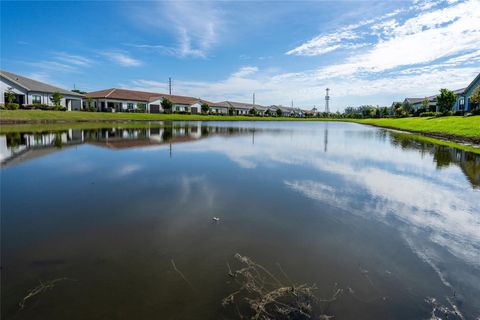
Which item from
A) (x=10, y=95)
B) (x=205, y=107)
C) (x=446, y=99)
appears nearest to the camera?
(x=10, y=95)

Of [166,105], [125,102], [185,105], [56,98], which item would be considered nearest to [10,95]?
[56,98]

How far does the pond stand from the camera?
3.33 metres

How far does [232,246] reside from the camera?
15.2 feet

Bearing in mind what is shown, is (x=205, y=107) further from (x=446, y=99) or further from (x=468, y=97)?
(x=468, y=97)

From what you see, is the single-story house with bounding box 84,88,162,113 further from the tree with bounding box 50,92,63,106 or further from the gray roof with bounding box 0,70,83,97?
the tree with bounding box 50,92,63,106

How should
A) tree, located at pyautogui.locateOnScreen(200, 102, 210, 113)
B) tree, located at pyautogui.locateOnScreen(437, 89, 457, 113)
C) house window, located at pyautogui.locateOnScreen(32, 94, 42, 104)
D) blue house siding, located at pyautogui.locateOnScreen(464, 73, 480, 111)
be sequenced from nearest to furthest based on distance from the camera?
house window, located at pyautogui.locateOnScreen(32, 94, 42, 104)
blue house siding, located at pyautogui.locateOnScreen(464, 73, 480, 111)
tree, located at pyautogui.locateOnScreen(437, 89, 457, 113)
tree, located at pyautogui.locateOnScreen(200, 102, 210, 113)

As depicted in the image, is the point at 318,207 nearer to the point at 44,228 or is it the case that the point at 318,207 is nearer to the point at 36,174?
the point at 44,228

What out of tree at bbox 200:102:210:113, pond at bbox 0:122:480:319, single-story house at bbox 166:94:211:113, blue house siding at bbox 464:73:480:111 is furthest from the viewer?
tree at bbox 200:102:210:113

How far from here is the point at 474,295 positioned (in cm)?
370

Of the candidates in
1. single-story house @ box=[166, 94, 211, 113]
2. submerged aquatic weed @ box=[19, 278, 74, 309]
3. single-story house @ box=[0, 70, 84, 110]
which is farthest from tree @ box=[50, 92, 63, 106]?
submerged aquatic weed @ box=[19, 278, 74, 309]

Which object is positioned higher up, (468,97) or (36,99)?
(468,97)

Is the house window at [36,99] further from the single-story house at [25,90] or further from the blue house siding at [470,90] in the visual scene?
the blue house siding at [470,90]

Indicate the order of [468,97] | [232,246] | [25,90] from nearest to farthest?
[232,246] < [25,90] < [468,97]

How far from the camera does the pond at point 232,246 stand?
333 centimetres
